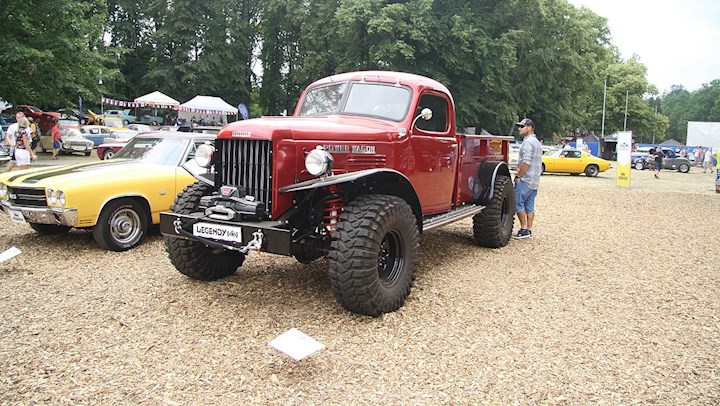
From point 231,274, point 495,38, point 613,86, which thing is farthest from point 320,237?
point 613,86

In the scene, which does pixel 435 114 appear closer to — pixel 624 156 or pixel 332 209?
pixel 332 209

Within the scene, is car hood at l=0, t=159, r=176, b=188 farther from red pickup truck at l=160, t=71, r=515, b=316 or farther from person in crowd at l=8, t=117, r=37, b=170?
person in crowd at l=8, t=117, r=37, b=170

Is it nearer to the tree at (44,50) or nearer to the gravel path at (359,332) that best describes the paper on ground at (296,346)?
the gravel path at (359,332)

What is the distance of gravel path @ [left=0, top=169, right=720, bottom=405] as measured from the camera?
3.07 m

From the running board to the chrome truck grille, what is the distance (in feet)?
5.54

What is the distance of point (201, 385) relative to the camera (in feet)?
10.1

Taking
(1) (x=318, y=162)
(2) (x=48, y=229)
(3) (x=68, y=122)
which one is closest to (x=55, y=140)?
(3) (x=68, y=122)

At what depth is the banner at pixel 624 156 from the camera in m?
17.3

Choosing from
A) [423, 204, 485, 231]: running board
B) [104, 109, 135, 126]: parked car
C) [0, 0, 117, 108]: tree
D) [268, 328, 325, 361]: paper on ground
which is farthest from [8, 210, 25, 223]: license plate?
[104, 109, 135, 126]: parked car

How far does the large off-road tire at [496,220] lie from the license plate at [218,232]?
12.7 feet

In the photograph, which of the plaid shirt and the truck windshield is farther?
the plaid shirt

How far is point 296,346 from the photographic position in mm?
3189

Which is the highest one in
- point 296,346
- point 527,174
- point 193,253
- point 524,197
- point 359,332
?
point 527,174

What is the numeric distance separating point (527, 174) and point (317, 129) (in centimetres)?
428
